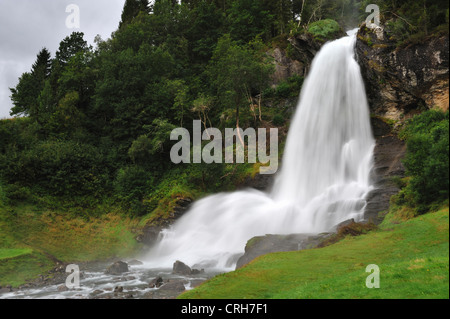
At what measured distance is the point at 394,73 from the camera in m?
29.8

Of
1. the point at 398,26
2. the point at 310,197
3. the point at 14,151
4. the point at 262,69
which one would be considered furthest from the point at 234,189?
the point at 14,151

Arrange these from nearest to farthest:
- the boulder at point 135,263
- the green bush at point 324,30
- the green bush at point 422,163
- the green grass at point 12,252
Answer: the green bush at point 422,163, the green grass at point 12,252, the boulder at point 135,263, the green bush at point 324,30

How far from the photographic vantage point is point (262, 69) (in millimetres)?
39875

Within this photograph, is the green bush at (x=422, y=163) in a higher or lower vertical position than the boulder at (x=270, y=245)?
higher

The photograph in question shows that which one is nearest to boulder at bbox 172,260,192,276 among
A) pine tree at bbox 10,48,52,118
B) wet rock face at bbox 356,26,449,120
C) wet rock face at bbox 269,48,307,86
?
wet rock face at bbox 356,26,449,120

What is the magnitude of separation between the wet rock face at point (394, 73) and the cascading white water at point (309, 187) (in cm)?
150

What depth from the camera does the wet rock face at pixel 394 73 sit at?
25703 millimetres

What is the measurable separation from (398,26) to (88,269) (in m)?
30.4

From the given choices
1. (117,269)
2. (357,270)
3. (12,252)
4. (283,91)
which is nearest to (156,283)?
(117,269)

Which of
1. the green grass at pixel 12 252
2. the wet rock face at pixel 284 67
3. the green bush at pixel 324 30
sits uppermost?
the green bush at pixel 324 30

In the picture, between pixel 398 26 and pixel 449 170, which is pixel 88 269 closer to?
pixel 449 170

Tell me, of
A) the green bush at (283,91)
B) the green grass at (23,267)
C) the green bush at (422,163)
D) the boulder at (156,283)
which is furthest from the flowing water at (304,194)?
the green bush at (422,163)

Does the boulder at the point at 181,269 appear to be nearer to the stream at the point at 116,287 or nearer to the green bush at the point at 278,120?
the stream at the point at 116,287

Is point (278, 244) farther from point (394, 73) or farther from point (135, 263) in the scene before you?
point (394, 73)
